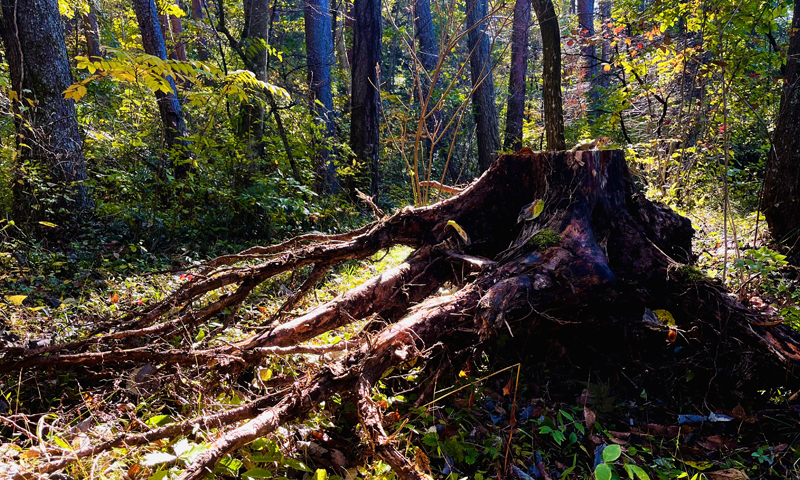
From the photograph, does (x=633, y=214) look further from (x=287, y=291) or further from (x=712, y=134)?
(x=712, y=134)

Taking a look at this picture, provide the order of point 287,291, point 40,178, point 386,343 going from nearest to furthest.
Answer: point 386,343 < point 287,291 < point 40,178

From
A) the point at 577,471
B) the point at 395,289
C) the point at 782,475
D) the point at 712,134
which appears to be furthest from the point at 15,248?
the point at 712,134

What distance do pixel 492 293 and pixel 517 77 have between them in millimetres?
9659

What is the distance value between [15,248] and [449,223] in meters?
3.97

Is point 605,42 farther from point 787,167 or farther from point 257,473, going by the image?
point 257,473

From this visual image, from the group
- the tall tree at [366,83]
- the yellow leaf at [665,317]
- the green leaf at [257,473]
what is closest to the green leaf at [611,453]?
the yellow leaf at [665,317]

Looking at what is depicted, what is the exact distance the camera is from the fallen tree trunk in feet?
6.03

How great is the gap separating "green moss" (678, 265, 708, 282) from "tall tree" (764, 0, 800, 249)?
2.06 meters

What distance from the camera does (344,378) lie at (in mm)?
1760

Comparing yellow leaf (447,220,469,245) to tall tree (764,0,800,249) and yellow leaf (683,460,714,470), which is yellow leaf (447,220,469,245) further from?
tall tree (764,0,800,249)

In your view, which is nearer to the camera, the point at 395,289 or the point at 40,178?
the point at 395,289

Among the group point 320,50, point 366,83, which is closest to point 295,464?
point 366,83

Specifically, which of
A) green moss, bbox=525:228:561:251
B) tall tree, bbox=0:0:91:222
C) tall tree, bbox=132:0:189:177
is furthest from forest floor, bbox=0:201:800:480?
tall tree, bbox=132:0:189:177

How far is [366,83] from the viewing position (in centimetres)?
684
